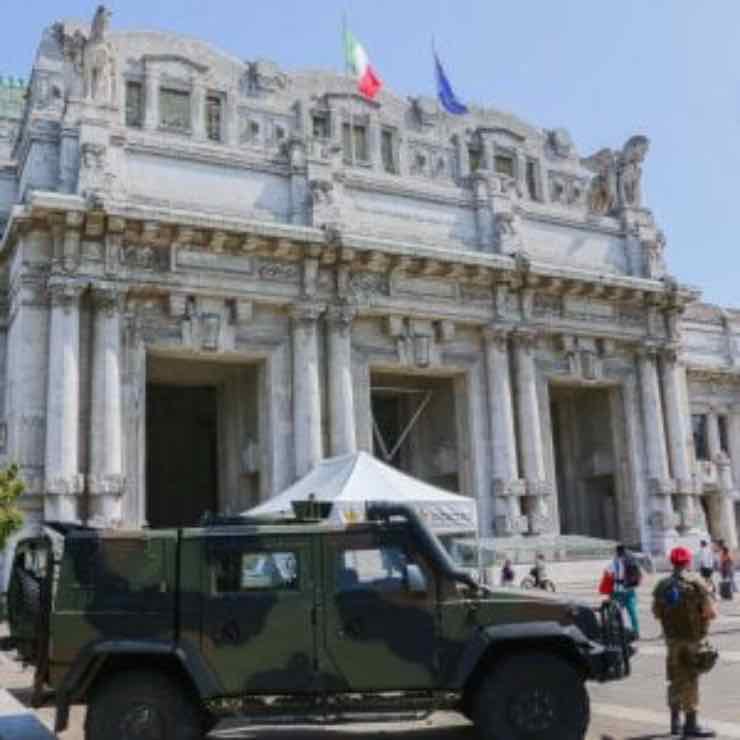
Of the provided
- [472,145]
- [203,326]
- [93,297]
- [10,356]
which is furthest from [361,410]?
[472,145]

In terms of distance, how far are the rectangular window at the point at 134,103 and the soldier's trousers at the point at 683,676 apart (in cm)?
2437

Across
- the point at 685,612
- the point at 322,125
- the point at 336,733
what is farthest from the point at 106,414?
the point at 685,612

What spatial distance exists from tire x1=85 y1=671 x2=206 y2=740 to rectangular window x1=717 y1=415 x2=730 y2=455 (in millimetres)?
37437

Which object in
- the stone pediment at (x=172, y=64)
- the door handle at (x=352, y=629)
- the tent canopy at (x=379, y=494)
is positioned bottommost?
the door handle at (x=352, y=629)

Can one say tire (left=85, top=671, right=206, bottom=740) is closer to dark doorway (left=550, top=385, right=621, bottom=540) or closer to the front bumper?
the front bumper

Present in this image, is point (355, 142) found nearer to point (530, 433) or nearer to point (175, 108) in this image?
point (175, 108)

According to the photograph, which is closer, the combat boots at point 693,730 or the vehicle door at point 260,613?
the vehicle door at point 260,613

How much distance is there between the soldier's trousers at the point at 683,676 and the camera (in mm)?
7973

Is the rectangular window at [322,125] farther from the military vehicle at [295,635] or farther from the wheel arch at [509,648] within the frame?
the wheel arch at [509,648]

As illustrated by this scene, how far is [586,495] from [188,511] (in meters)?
15.0

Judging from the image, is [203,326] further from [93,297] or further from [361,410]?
[361,410]

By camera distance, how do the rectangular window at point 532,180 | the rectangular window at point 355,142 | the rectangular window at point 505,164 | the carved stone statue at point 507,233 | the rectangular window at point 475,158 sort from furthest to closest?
1. the rectangular window at point 532,180
2. the rectangular window at point 505,164
3. the rectangular window at point 475,158
4. the rectangular window at point 355,142
5. the carved stone statue at point 507,233

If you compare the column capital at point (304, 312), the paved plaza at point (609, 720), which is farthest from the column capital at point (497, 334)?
the paved plaza at point (609, 720)

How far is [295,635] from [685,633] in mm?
3523
